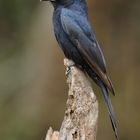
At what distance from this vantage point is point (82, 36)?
10602mm

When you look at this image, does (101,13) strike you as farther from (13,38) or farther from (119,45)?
(13,38)

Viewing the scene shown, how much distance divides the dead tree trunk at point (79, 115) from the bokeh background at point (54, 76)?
543 cm

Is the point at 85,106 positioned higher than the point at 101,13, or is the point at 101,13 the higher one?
the point at 101,13

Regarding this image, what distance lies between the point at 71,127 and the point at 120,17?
7042 millimetres

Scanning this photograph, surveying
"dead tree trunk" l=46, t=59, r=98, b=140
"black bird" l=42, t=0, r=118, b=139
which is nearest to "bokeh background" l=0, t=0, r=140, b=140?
"black bird" l=42, t=0, r=118, b=139

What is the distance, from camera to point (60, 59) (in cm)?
1570

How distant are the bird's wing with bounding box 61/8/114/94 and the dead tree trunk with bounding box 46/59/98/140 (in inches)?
25.7

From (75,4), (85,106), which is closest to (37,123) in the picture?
(75,4)

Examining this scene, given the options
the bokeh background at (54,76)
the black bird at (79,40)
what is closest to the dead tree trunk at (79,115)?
the black bird at (79,40)

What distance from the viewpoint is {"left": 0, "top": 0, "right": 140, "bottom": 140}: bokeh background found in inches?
618

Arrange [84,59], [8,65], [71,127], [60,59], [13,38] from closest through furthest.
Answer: [71,127]
[84,59]
[60,59]
[8,65]
[13,38]

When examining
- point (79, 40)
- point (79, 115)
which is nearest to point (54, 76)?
point (79, 40)

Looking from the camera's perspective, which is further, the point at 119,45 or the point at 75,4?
the point at 119,45

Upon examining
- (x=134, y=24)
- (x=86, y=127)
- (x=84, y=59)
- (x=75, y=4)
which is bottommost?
(x=86, y=127)
